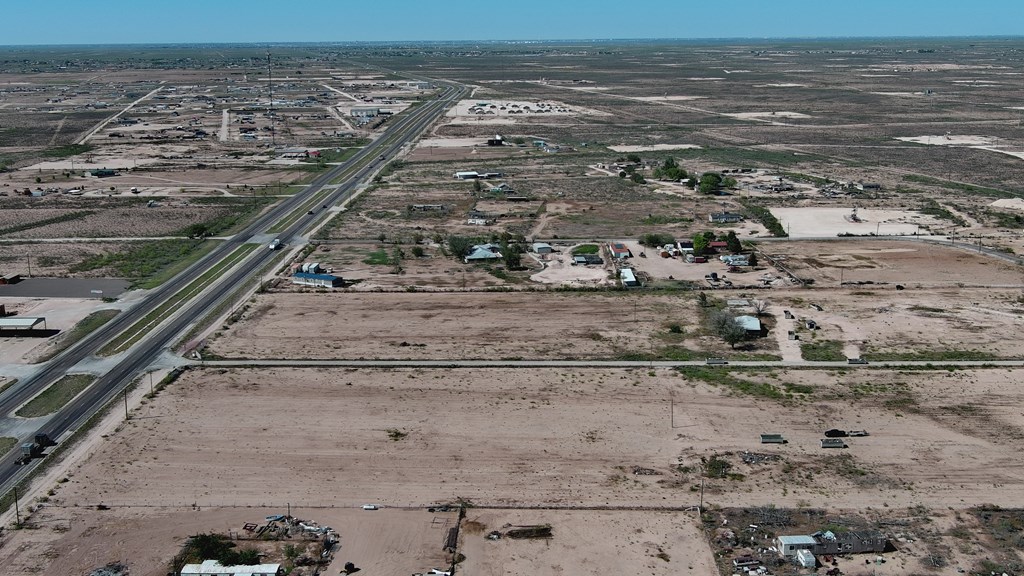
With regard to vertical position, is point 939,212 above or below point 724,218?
above

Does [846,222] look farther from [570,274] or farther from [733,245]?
[570,274]

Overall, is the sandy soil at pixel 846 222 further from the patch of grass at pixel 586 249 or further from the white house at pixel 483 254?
the white house at pixel 483 254

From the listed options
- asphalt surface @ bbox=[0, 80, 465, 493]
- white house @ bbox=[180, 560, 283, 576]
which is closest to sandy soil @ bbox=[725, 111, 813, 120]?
asphalt surface @ bbox=[0, 80, 465, 493]

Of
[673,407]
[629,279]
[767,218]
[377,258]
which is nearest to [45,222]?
[377,258]

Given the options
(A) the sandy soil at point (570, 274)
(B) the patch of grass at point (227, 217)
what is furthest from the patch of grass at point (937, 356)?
(B) the patch of grass at point (227, 217)

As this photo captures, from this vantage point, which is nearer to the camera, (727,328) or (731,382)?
(731,382)

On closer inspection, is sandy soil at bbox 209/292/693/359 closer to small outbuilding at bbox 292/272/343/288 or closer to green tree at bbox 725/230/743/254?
small outbuilding at bbox 292/272/343/288
